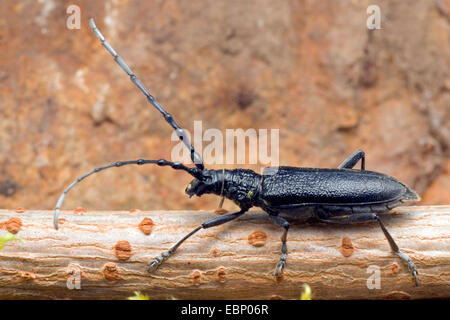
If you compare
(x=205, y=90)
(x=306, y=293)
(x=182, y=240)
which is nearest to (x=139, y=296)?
(x=182, y=240)

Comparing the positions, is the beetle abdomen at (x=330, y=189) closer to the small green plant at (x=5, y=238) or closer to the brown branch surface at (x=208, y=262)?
the brown branch surface at (x=208, y=262)

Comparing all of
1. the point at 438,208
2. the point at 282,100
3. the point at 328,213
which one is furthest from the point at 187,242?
the point at 282,100

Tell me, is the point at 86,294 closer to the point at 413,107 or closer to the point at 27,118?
the point at 27,118

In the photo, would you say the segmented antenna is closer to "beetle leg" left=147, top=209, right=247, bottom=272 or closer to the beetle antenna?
the beetle antenna

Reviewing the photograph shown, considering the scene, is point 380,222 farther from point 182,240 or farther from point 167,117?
point 167,117

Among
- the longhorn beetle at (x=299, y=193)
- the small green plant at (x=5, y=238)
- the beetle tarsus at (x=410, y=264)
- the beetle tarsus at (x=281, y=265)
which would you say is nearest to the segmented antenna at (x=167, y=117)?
the longhorn beetle at (x=299, y=193)
